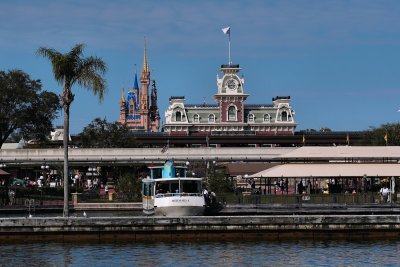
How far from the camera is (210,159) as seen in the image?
112 metres

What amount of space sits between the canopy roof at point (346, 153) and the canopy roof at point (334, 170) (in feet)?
5.53

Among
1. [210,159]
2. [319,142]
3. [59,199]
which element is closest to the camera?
[59,199]

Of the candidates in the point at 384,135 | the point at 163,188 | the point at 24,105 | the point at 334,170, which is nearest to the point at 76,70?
→ the point at 163,188

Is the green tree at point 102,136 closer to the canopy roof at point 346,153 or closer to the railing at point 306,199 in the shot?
the canopy roof at point 346,153

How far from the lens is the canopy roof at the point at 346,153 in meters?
74.7

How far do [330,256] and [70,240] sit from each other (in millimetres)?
13910

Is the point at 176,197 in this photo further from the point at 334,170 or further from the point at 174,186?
the point at 334,170

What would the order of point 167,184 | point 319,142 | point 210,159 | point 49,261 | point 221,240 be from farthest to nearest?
point 319,142 → point 210,159 → point 167,184 → point 221,240 → point 49,261

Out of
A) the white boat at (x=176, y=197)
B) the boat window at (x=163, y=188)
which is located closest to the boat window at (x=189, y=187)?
the white boat at (x=176, y=197)

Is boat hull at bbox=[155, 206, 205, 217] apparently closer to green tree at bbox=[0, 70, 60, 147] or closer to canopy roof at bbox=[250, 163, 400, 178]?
canopy roof at bbox=[250, 163, 400, 178]

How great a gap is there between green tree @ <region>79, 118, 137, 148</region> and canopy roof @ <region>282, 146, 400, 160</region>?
58.2 m

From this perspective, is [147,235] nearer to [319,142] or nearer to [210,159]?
[210,159]

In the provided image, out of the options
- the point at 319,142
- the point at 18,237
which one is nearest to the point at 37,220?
the point at 18,237

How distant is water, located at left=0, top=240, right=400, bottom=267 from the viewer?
126 feet
